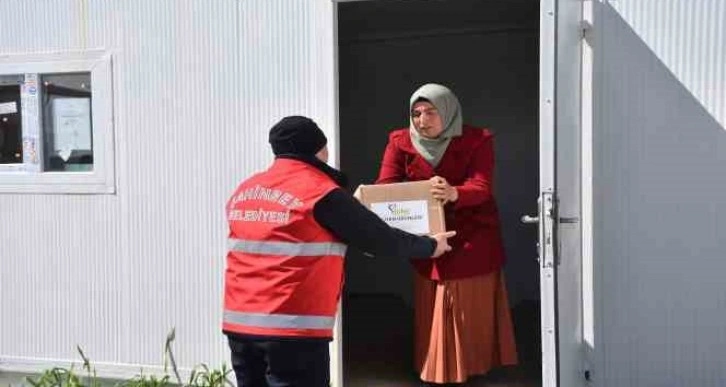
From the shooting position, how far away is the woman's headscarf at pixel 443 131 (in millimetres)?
3105

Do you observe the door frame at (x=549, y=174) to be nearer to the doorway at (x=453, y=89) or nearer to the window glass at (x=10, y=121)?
the doorway at (x=453, y=89)

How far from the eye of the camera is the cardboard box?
2885 mm

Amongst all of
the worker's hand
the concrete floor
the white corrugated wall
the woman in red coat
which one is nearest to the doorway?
the concrete floor

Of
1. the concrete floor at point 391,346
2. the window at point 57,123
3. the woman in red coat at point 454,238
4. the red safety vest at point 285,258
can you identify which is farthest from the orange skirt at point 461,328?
the window at point 57,123

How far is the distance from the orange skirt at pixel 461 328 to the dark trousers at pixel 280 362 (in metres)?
0.92

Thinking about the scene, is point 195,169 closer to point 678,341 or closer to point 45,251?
point 45,251

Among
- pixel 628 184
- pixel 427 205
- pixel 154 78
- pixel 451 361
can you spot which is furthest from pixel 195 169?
pixel 628 184

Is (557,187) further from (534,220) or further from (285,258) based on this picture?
(285,258)

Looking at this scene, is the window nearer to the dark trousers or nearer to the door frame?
the dark trousers

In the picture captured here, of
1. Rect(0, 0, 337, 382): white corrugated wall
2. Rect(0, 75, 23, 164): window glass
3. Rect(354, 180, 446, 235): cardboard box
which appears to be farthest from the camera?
Rect(0, 75, 23, 164): window glass

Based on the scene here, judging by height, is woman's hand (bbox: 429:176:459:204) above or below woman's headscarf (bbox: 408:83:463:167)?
below

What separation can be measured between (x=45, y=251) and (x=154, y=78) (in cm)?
117

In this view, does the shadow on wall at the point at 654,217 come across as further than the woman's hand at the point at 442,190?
Yes

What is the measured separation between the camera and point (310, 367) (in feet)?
7.57
